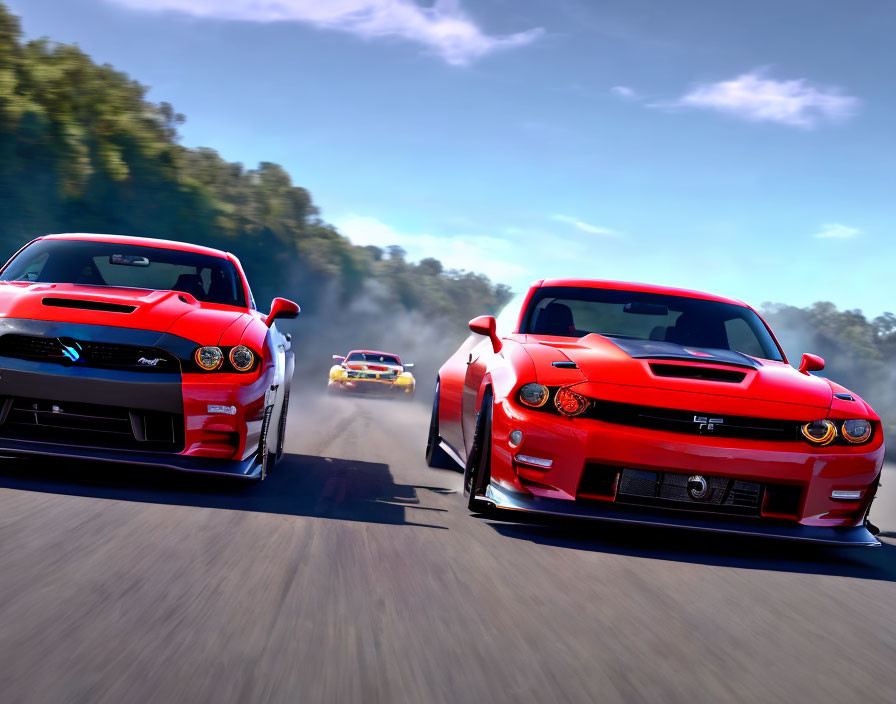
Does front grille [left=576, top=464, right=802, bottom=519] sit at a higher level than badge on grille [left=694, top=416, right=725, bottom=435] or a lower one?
lower

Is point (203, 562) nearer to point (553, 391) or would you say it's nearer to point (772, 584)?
point (553, 391)

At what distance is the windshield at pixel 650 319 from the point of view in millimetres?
6888

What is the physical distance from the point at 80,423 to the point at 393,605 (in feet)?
8.59

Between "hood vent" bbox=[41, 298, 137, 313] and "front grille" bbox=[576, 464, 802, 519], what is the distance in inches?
109

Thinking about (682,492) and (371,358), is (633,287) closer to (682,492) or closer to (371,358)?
(682,492)

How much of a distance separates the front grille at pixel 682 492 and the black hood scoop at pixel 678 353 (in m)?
0.74

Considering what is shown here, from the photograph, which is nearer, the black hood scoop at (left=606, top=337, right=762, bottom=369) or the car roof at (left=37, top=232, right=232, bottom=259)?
the black hood scoop at (left=606, top=337, right=762, bottom=369)

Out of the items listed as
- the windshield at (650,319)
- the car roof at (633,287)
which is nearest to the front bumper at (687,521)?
the windshield at (650,319)

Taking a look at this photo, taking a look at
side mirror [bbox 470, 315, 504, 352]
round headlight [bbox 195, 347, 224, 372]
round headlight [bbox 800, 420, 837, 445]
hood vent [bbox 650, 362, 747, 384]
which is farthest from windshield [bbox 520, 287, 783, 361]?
round headlight [bbox 195, 347, 224, 372]

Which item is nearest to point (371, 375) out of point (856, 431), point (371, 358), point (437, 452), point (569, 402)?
point (371, 358)


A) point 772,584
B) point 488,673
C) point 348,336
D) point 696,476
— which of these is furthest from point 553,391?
point 348,336

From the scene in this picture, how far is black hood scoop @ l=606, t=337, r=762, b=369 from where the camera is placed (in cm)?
557

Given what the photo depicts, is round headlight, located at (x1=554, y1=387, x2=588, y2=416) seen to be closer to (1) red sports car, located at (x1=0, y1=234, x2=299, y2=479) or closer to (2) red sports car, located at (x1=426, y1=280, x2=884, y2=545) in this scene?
(2) red sports car, located at (x1=426, y1=280, x2=884, y2=545)

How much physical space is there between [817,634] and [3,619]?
8.71ft
